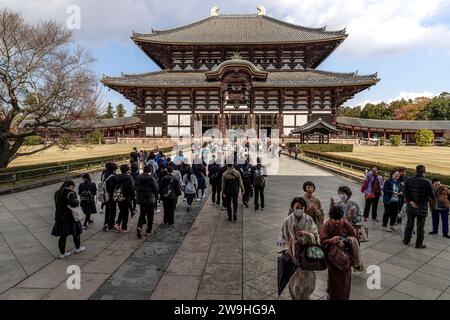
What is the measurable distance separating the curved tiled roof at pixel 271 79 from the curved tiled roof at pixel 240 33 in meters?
4.27

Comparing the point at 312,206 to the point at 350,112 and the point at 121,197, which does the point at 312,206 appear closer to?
the point at 121,197

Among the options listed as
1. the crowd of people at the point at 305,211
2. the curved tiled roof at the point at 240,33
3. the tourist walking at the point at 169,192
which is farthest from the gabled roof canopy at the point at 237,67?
the tourist walking at the point at 169,192

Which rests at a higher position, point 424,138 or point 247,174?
point 424,138

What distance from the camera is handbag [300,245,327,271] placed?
3150 mm

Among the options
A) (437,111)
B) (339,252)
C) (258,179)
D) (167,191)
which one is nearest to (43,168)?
(167,191)

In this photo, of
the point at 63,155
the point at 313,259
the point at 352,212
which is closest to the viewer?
the point at 313,259

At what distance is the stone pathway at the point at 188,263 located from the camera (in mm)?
4012

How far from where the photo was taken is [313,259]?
3168 mm

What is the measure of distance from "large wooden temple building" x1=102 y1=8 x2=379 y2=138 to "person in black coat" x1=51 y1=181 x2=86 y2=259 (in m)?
29.9

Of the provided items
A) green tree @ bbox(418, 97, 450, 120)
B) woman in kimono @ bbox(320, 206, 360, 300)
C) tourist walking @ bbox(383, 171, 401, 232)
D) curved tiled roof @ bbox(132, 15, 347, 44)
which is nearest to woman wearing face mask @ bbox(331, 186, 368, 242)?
woman in kimono @ bbox(320, 206, 360, 300)

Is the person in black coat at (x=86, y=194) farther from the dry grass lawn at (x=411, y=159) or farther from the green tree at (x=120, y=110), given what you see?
the green tree at (x=120, y=110)

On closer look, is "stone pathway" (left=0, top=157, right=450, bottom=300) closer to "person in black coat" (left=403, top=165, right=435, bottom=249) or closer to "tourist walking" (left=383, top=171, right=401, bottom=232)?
"tourist walking" (left=383, top=171, right=401, bottom=232)

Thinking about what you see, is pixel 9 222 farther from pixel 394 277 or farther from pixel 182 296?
pixel 394 277

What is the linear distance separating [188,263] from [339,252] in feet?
9.32
